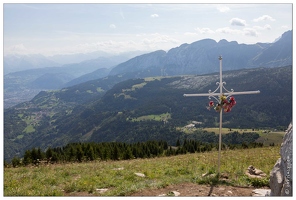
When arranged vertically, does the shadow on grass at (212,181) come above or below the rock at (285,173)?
below

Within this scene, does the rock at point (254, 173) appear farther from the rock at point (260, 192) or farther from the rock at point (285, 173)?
the rock at point (285, 173)

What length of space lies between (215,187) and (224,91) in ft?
15.6

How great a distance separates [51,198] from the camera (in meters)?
10.2

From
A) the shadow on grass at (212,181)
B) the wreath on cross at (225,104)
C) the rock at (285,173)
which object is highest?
the wreath on cross at (225,104)

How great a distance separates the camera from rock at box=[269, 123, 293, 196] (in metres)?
8.38

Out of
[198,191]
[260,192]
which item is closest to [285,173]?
[260,192]

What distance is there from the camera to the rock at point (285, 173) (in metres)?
8.38

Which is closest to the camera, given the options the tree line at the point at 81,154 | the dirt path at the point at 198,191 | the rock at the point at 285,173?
the rock at the point at 285,173

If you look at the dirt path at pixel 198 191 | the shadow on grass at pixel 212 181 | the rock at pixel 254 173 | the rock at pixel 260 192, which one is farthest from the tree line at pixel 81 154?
the rock at pixel 260 192

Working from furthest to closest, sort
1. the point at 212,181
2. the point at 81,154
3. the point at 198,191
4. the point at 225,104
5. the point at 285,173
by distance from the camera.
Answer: the point at 81,154 → the point at 225,104 → the point at 212,181 → the point at 198,191 → the point at 285,173

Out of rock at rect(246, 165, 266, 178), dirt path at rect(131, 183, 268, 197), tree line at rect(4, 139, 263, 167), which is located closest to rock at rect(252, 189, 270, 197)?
dirt path at rect(131, 183, 268, 197)

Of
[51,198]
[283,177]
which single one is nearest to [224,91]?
[283,177]

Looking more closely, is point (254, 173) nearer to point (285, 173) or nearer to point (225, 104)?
point (225, 104)

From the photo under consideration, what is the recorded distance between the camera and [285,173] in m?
8.68
